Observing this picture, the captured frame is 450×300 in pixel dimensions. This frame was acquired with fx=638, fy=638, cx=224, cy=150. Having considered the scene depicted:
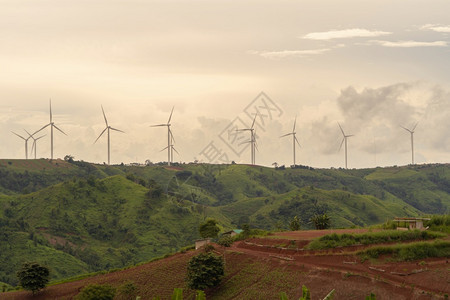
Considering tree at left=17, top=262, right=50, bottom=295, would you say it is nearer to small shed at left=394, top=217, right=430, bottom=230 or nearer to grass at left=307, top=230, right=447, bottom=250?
grass at left=307, top=230, right=447, bottom=250

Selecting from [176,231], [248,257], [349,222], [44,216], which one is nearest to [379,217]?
[349,222]

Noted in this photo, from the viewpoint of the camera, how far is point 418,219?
292ft

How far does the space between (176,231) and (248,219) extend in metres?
33.2

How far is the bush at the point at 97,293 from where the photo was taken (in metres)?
86.1

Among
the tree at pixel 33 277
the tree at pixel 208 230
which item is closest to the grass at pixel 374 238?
the tree at pixel 208 230

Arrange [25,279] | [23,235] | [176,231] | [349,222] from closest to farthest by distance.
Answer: [25,279]
[23,235]
[176,231]
[349,222]

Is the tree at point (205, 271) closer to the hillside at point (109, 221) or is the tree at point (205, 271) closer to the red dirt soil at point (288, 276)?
the red dirt soil at point (288, 276)

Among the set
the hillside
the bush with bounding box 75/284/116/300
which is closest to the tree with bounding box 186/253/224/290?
the bush with bounding box 75/284/116/300

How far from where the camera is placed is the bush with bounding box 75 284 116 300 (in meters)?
86.1

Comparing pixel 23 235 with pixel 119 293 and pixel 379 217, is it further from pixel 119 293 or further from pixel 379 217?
pixel 379 217

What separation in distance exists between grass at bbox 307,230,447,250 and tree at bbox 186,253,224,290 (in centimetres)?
1273

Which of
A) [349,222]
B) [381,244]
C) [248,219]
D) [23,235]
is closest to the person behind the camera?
[381,244]

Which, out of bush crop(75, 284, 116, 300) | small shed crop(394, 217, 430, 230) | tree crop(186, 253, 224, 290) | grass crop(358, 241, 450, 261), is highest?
small shed crop(394, 217, 430, 230)

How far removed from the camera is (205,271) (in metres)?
84.4
